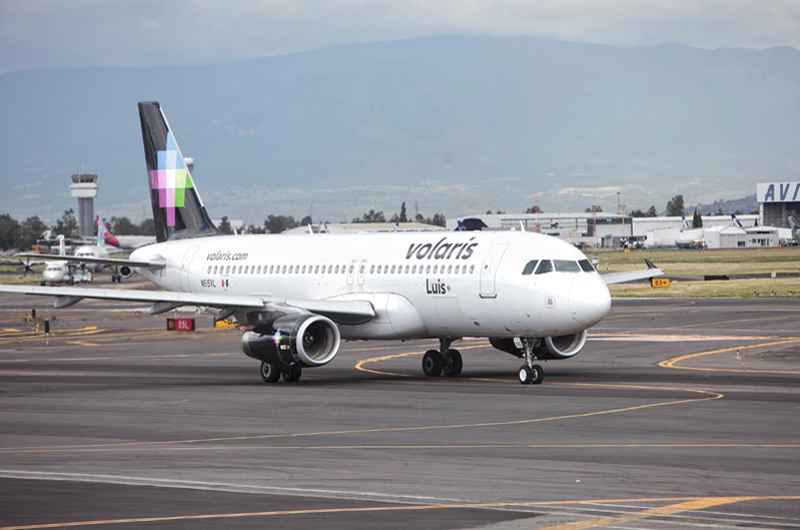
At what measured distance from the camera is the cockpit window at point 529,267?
102ft

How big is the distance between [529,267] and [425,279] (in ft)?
12.1

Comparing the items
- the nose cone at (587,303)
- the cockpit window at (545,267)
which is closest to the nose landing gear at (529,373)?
the nose cone at (587,303)

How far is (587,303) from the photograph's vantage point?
2994 centimetres

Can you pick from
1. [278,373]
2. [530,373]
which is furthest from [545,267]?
[278,373]

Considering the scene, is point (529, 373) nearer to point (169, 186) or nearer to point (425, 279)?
→ point (425, 279)

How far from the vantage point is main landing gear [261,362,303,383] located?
109 ft

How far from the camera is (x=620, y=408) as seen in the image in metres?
25.3

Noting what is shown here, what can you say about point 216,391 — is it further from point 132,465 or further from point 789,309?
point 789,309

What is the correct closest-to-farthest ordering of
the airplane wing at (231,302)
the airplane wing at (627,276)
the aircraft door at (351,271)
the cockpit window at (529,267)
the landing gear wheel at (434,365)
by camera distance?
the cockpit window at (529,267) → the airplane wing at (231,302) → the landing gear wheel at (434,365) → the aircraft door at (351,271) → the airplane wing at (627,276)

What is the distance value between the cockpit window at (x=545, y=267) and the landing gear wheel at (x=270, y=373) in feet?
28.4

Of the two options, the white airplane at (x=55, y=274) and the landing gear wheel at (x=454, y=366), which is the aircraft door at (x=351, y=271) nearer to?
the landing gear wheel at (x=454, y=366)

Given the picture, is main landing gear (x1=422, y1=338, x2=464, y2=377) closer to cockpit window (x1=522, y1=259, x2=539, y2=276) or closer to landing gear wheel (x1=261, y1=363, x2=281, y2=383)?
cockpit window (x1=522, y1=259, x2=539, y2=276)

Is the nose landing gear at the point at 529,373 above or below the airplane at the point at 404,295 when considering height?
below

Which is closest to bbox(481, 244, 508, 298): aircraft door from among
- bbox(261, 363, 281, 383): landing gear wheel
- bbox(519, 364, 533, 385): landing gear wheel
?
bbox(519, 364, 533, 385): landing gear wheel
